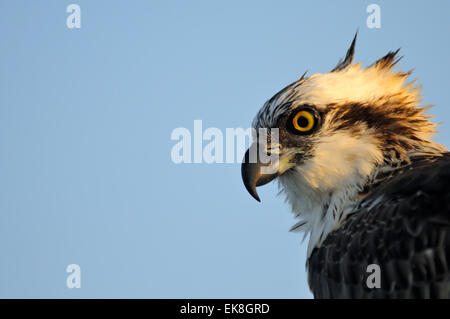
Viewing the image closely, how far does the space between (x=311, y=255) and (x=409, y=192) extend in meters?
1.59

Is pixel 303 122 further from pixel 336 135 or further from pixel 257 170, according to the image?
pixel 257 170

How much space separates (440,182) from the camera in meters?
6.63

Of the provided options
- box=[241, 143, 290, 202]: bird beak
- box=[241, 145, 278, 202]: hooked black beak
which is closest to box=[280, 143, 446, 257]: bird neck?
box=[241, 143, 290, 202]: bird beak

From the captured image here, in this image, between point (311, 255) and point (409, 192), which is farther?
point (311, 255)

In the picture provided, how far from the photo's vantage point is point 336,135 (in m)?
8.04

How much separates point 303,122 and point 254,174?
0.93m

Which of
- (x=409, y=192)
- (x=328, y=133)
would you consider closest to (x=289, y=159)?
(x=328, y=133)

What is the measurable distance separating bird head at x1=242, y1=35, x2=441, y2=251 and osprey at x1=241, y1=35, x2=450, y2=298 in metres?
0.01

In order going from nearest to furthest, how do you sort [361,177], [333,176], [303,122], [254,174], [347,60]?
[361,177], [333,176], [254,174], [303,122], [347,60]

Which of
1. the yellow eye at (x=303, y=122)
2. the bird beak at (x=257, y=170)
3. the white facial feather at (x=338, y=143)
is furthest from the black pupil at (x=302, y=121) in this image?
the bird beak at (x=257, y=170)

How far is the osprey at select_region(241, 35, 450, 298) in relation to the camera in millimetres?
6465

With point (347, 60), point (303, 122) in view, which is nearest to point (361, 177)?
point (303, 122)
